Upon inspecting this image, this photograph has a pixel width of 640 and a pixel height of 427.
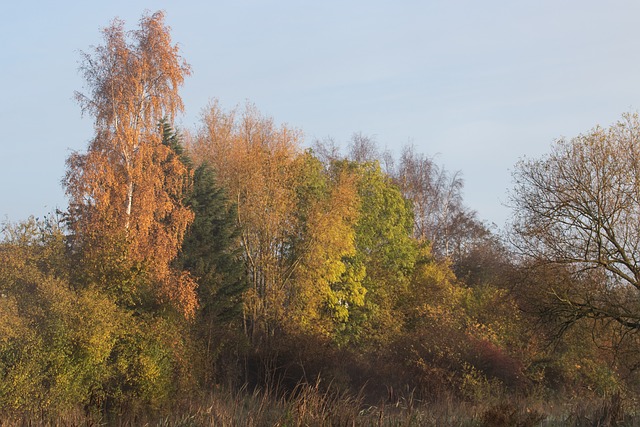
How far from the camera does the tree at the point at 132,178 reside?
2527 centimetres

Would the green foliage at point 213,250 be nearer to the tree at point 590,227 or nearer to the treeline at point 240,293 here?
the treeline at point 240,293

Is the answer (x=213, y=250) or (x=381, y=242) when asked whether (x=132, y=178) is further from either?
(x=381, y=242)

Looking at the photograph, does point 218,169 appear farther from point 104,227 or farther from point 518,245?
point 518,245

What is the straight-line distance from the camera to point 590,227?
2391 cm

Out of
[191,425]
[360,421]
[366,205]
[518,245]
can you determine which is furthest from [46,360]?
[366,205]

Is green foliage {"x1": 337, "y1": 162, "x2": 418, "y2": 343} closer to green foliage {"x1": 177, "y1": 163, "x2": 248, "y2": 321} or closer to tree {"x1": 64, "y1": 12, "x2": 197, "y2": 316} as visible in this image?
green foliage {"x1": 177, "y1": 163, "x2": 248, "y2": 321}

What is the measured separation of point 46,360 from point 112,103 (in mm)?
11172

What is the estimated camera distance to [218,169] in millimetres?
41281

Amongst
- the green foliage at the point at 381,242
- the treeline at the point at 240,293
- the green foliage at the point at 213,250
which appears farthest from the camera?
the green foliage at the point at 381,242

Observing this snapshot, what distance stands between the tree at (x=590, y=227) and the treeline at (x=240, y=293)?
0.08m

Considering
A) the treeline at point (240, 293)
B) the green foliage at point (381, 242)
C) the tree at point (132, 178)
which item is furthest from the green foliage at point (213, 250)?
the green foliage at point (381, 242)

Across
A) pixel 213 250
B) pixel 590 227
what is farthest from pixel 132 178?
pixel 590 227

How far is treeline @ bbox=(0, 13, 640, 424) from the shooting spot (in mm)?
22891

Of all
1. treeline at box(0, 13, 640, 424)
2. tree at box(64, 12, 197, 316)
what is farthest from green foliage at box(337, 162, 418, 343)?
tree at box(64, 12, 197, 316)
